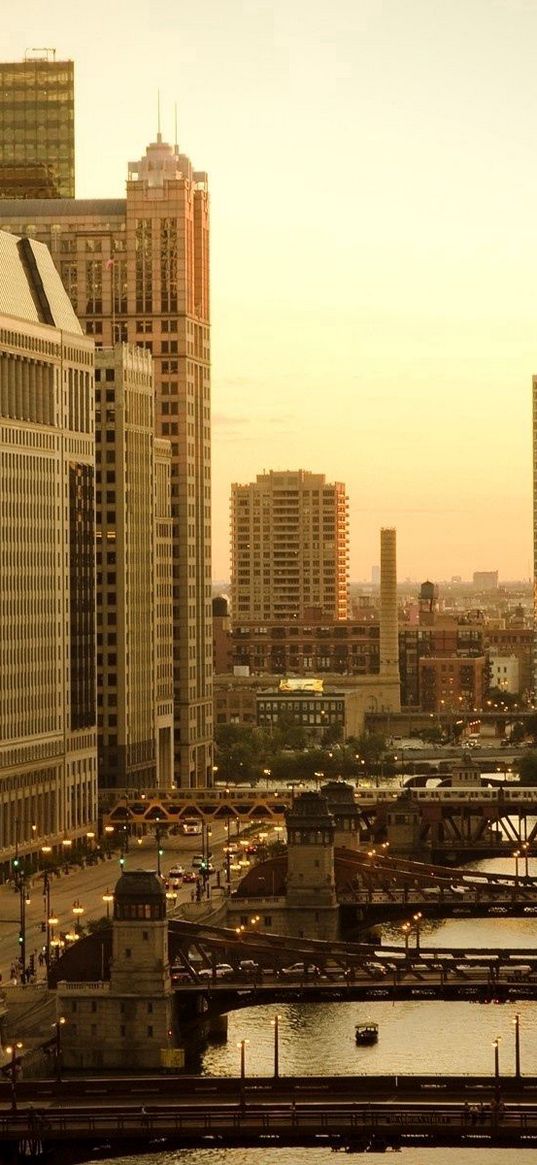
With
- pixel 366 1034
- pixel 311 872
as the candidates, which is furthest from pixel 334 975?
pixel 311 872

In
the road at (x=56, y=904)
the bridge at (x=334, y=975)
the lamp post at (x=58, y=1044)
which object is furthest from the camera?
the road at (x=56, y=904)

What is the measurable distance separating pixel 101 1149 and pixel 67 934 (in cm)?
5010

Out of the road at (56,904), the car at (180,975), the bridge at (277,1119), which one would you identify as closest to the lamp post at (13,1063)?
the bridge at (277,1119)

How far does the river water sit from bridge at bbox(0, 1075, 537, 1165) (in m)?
6.09

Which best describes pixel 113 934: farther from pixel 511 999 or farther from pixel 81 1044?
pixel 511 999

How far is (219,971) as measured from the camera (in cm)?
14762

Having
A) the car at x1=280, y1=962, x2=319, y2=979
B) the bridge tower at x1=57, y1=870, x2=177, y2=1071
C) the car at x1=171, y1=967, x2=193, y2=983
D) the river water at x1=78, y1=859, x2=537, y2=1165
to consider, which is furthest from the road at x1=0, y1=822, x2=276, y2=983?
the river water at x1=78, y1=859, x2=537, y2=1165

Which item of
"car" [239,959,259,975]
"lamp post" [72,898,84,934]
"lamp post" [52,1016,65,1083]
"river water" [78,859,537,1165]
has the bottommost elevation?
"river water" [78,859,537,1165]

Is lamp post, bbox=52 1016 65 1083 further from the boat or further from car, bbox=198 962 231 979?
the boat

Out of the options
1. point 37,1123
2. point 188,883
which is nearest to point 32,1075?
point 37,1123

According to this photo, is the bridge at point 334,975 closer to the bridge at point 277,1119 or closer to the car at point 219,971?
the car at point 219,971

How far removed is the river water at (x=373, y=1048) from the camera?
400ft

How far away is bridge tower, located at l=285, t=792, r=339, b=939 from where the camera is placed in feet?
587

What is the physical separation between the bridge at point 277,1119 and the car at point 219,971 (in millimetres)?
25761
